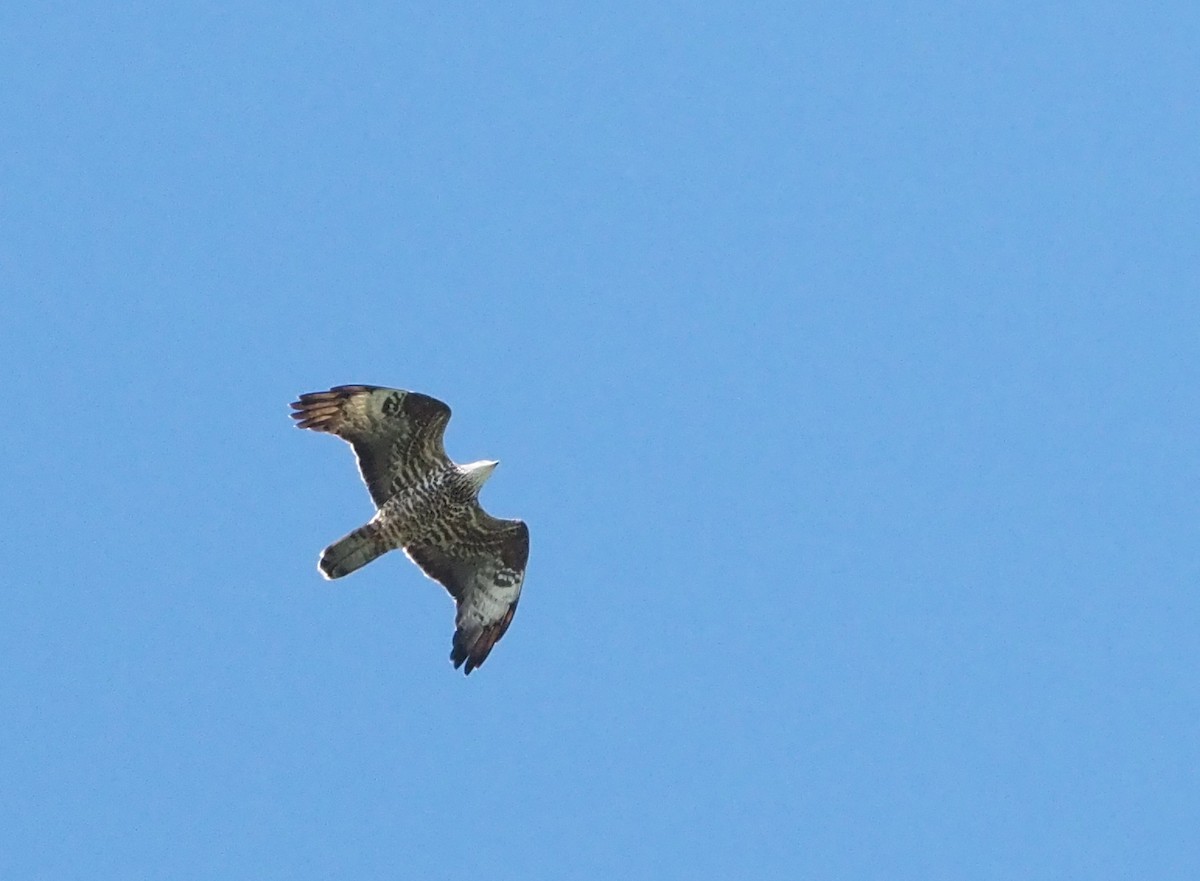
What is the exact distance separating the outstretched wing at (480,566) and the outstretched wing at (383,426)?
759mm

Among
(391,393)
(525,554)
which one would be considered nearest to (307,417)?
(391,393)

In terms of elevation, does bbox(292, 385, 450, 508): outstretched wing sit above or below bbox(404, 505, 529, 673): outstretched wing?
above

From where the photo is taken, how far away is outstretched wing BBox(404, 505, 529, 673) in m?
22.2

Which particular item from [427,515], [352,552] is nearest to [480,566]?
[427,515]

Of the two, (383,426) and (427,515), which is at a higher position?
(383,426)

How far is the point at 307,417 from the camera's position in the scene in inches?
845

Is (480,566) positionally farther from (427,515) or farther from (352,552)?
(352,552)

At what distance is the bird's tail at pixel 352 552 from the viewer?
21328 millimetres

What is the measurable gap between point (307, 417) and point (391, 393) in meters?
0.82

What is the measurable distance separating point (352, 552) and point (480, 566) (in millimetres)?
1469

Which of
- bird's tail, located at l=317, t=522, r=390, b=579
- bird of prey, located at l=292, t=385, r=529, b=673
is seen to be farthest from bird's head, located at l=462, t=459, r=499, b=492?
bird's tail, located at l=317, t=522, r=390, b=579

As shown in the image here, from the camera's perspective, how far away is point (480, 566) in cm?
2236

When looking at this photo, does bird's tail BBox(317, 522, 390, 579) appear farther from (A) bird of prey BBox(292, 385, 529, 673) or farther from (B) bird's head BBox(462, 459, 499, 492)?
(B) bird's head BBox(462, 459, 499, 492)

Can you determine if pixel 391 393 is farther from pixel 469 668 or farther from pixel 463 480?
pixel 469 668
